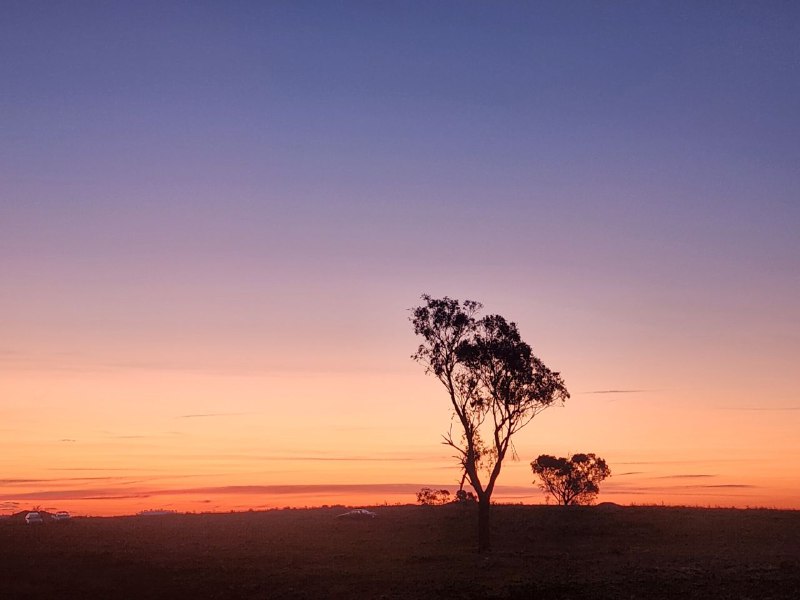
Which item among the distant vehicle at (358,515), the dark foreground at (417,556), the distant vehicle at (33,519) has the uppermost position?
the distant vehicle at (358,515)

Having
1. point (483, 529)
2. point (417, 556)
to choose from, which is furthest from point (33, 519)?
point (483, 529)

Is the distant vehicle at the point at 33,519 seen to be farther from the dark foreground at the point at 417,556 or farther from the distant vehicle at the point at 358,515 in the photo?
the distant vehicle at the point at 358,515

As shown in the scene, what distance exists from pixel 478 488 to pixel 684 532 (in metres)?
17.0

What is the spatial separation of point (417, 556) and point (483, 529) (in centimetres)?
547

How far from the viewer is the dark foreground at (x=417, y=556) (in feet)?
147

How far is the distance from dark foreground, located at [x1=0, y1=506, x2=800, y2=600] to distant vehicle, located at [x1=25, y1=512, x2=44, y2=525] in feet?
7.19

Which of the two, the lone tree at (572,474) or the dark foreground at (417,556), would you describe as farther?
the lone tree at (572,474)

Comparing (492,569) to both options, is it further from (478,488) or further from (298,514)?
(298,514)

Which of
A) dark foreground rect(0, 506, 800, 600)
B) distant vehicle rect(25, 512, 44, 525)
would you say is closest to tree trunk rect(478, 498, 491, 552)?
dark foreground rect(0, 506, 800, 600)

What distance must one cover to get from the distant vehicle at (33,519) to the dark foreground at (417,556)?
2.19 m

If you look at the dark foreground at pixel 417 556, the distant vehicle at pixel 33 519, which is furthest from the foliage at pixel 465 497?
the distant vehicle at pixel 33 519

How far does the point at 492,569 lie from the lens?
50.3 metres

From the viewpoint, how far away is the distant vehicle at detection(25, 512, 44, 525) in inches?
2613

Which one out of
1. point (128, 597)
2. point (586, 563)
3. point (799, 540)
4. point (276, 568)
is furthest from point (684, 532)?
point (128, 597)
